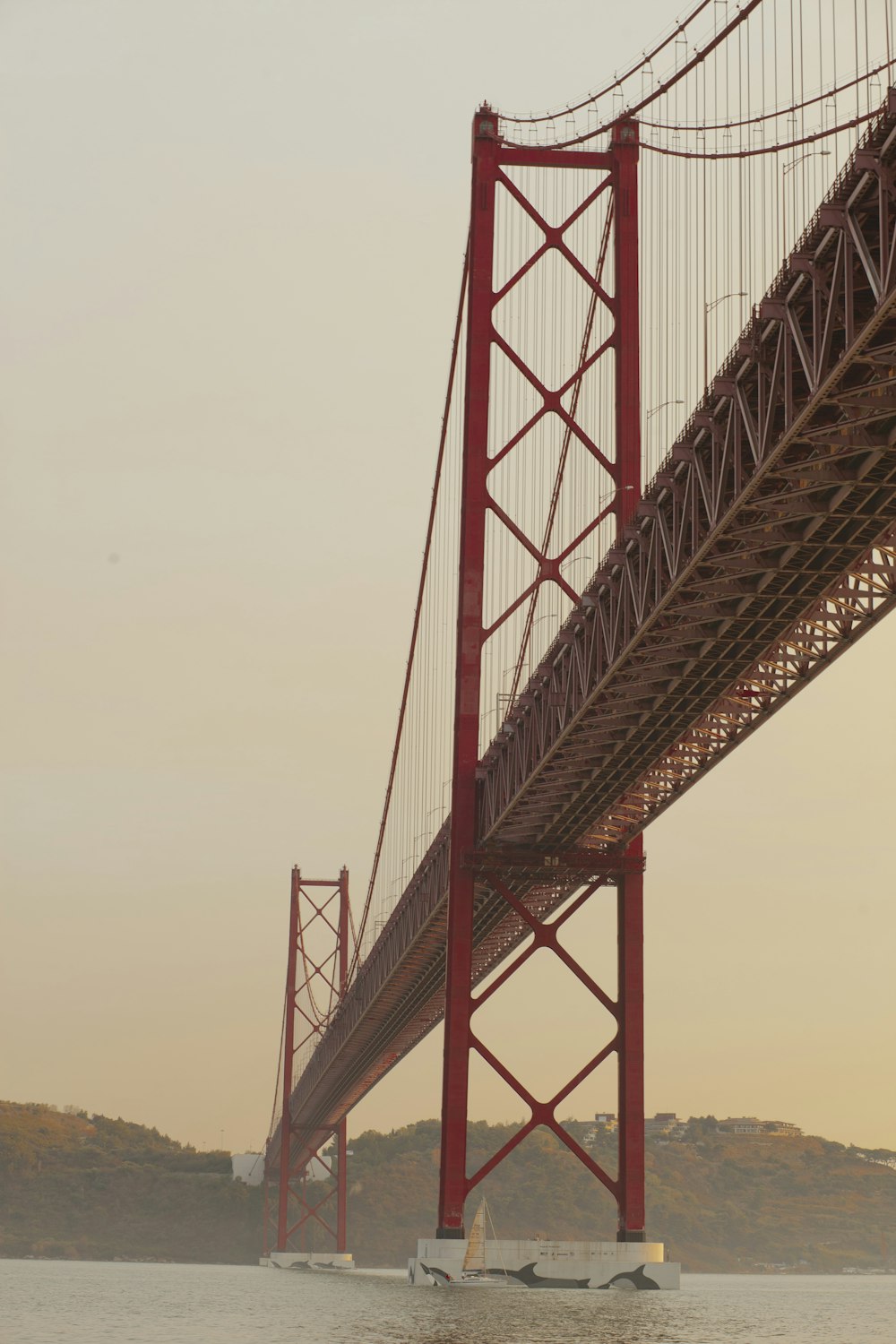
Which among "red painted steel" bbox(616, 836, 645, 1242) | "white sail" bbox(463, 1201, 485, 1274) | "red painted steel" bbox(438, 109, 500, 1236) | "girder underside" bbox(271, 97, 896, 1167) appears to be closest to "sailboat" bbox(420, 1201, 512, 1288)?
"white sail" bbox(463, 1201, 485, 1274)

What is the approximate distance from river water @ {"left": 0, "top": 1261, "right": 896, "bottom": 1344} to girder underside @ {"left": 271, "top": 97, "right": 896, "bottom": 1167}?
7.34m

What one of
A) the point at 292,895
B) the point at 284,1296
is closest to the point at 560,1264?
the point at 284,1296

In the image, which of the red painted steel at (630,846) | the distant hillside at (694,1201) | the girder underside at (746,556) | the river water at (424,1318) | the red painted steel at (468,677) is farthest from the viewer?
the distant hillside at (694,1201)

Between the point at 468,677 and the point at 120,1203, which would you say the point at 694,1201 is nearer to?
the point at 120,1203

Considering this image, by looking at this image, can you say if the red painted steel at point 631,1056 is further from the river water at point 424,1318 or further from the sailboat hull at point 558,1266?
the river water at point 424,1318

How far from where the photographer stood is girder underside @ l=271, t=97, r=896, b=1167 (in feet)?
55.6

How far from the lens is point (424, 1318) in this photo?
26641 millimetres

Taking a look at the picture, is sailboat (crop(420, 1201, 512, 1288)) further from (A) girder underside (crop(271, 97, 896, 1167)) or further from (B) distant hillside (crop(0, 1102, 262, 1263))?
(B) distant hillside (crop(0, 1102, 262, 1263))

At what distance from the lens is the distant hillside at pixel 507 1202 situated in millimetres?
124062

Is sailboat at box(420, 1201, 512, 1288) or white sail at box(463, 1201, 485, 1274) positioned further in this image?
white sail at box(463, 1201, 485, 1274)

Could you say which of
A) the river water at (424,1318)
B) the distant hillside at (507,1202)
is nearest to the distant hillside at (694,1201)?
the distant hillside at (507,1202)

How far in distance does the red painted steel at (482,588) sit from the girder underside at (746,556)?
860mm

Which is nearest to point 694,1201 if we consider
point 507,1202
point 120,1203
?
point 507,1202

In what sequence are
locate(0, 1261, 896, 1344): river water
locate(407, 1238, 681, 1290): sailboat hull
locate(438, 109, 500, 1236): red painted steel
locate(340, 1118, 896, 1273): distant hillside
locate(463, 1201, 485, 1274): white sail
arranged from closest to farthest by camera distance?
locate(0, 1261, 896, 1344): river water < locate(407, 1238, 681, 1290): sailboat hull < locate(463, 1201, 485, 1274): white sail < locate(438, 109, 500, 1236): red painted steel < locate(340, 1118, 896, 1273): distant hillside
